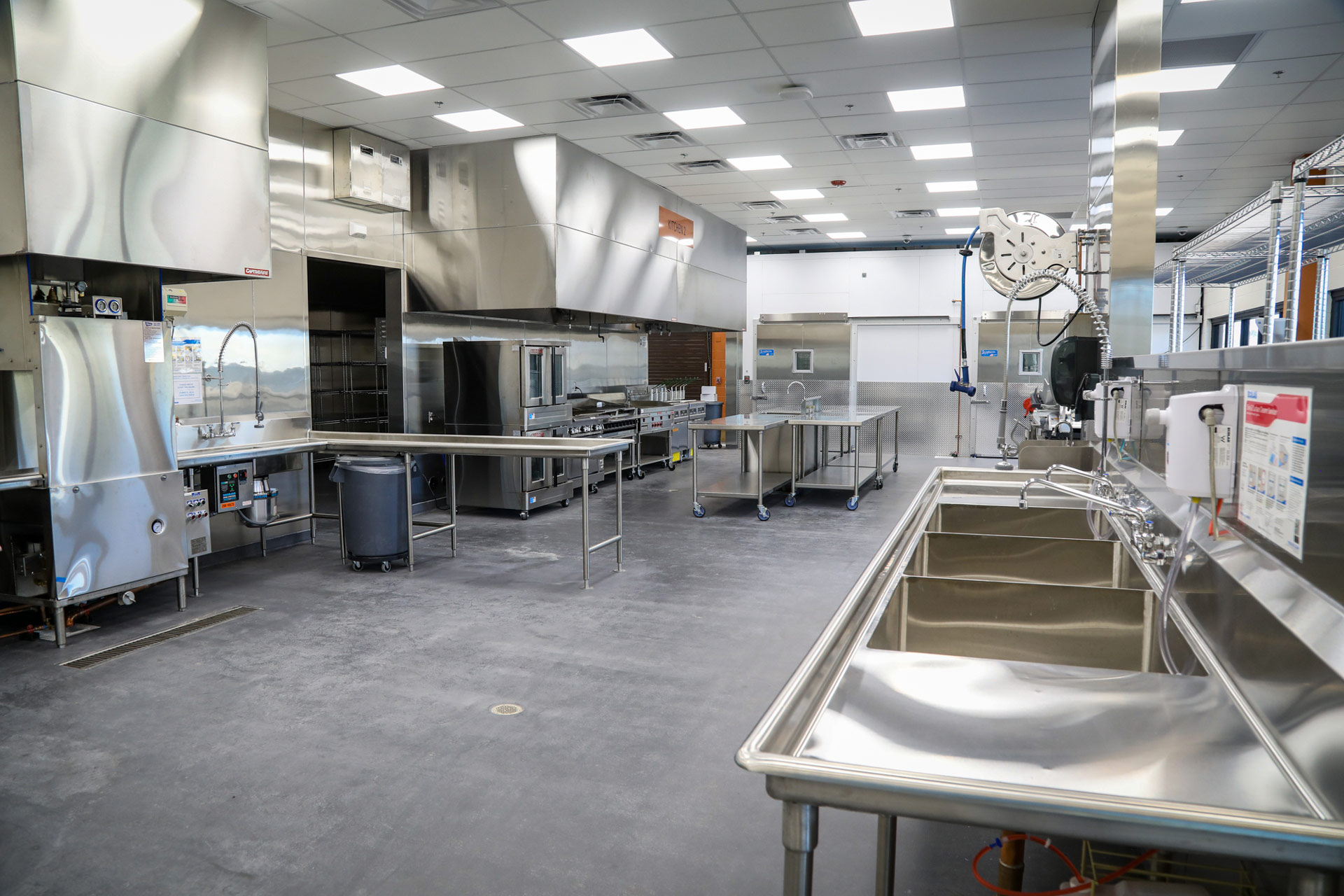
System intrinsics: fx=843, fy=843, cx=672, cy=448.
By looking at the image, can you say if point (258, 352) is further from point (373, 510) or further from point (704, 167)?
point (704, 167)

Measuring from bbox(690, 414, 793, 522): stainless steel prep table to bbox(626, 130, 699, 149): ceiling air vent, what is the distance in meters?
2.40

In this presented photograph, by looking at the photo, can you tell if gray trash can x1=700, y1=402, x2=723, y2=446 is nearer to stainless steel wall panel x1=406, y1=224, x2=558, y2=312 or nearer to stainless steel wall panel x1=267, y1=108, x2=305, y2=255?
stainless steel wall panel x1=406, y1=224, x2=558, y2=312

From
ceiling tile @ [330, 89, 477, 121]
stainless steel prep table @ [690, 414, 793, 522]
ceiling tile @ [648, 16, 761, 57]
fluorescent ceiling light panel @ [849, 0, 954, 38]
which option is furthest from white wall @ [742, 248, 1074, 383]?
ceiling tile @ [648, 16, 761, 57]

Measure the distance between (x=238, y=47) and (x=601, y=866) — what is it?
4.60m

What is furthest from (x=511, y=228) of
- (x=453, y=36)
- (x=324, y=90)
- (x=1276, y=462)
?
(x=1276, y=462)

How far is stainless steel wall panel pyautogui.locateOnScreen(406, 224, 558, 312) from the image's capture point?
7.00 m

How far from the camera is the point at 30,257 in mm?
3904

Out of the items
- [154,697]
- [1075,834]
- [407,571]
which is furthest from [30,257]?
[1075,834]

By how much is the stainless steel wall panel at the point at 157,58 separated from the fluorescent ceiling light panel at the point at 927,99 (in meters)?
4.07

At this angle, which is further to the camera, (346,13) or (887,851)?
(346,13)

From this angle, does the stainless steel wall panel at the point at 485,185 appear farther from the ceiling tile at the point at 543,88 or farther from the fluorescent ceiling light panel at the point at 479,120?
the ceiling tile at the point at 543,88

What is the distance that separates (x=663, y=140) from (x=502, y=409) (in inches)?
104

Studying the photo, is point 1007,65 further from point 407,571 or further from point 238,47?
point 407,571

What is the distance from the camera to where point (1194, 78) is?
5.53m
